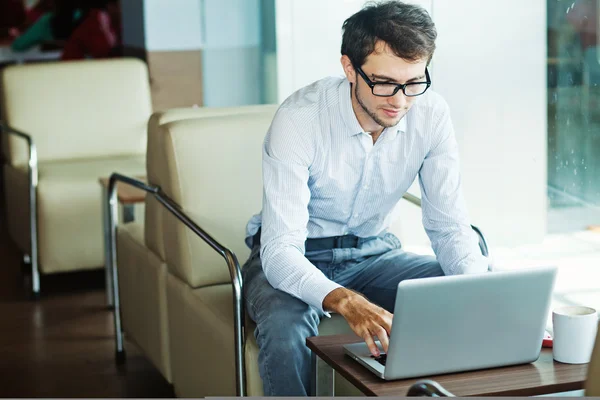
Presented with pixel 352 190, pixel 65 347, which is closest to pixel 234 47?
pixel 65 347

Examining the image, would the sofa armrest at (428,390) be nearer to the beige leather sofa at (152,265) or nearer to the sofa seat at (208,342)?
the sofa seat at (208,342)

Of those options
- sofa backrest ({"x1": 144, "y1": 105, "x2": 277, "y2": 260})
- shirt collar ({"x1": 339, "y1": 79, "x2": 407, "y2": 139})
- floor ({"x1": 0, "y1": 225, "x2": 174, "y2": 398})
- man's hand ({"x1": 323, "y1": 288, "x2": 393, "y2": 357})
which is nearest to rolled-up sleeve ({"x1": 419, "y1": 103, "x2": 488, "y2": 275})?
shirt collar ({"x1": 339, "y1": 79, "x2": 407, "y2": 139})

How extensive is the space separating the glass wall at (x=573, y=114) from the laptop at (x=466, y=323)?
83 cm

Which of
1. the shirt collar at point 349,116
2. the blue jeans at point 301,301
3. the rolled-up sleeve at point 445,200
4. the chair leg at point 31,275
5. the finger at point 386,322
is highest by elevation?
the shirt collar at point 349,116

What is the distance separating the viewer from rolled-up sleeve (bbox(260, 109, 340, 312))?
6.99ft

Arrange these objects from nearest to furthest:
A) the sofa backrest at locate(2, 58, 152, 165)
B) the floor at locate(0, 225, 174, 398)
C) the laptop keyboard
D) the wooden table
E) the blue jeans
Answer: the wooden table
the laptop keyboard
the blue jeans
the floor at locate(0, 225, 174, 398)
the sofa backrest at locate(2, 58, 152, 165)

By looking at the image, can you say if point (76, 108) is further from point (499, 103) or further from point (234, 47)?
point (499, 103)

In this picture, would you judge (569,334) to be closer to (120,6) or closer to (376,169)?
(376,169)

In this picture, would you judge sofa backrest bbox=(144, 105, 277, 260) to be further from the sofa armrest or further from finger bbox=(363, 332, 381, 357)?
the sofa armrest

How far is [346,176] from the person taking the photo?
2.35 meters

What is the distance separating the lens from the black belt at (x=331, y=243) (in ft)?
7.96

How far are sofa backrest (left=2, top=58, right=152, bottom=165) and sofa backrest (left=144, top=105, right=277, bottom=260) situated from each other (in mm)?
1659

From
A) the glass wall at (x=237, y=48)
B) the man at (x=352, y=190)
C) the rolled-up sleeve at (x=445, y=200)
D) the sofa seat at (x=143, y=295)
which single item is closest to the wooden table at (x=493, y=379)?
the man at (x=352, y=190)

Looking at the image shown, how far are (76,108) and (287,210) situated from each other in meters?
2.62
